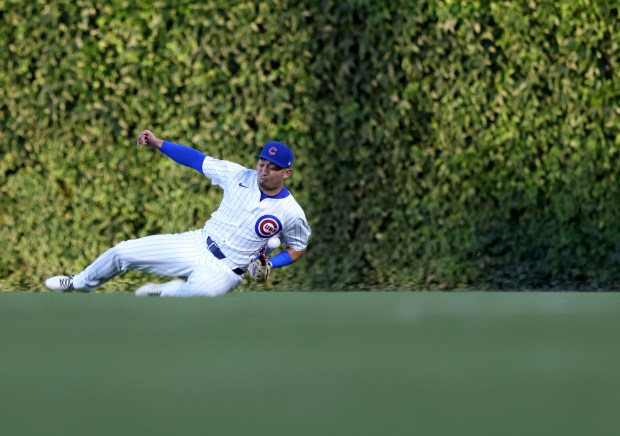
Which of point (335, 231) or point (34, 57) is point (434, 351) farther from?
point (34, 57)

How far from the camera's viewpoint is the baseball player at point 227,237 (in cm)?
546

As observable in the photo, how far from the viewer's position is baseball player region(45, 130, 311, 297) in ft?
17.9

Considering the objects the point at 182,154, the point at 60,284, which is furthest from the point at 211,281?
the point at 60,284

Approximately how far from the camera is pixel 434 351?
7.89 ft

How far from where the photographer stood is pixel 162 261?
5609 millimetres

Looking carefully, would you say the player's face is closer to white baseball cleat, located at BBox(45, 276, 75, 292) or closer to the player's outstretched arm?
the player's outstretched arm

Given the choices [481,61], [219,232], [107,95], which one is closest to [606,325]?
[219,232]

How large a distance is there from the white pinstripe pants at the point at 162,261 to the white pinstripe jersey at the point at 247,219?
0.30ft

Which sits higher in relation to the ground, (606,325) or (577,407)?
(606,325)

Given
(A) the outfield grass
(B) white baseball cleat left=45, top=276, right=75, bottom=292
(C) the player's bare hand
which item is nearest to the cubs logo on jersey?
(C) the player's bare hand

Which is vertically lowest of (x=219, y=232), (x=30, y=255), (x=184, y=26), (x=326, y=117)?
(x=30, y=255)

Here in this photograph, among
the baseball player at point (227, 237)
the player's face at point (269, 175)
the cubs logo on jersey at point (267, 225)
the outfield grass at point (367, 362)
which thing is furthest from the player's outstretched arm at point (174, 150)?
the outfield grass at point (367, 362)

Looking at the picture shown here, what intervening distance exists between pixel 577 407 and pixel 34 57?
552 cm

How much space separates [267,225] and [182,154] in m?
0.56
